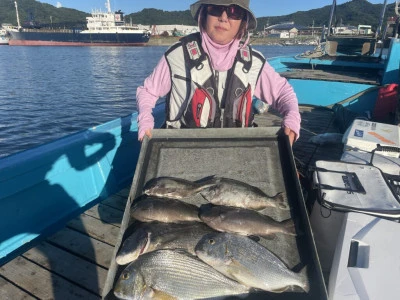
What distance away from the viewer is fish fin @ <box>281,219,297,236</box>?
1.91m

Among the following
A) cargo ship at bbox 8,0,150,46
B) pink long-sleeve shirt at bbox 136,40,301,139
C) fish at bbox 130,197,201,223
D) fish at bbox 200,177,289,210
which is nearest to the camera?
fish at bbox 130,197,201,223

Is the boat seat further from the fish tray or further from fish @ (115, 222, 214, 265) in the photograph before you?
fish @ (115, 222, 214, 265)

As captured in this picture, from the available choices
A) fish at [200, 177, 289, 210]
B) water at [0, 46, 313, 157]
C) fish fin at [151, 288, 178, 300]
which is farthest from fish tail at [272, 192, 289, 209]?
water at [0, 46, 313, 157]

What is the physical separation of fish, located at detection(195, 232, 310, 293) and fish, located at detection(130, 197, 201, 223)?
0.85ft

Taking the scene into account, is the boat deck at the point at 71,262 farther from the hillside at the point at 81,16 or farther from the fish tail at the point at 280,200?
the hillside at the point at 81,16

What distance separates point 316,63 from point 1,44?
103 metres

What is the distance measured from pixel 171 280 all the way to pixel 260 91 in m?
2.30

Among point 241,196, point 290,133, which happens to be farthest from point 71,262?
point 290,133

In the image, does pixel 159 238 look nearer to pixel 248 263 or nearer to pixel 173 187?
pixel 173 187

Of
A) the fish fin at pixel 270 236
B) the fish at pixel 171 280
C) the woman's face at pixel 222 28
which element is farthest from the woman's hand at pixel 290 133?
the fish at pixel 171 280

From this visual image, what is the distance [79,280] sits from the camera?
2.75 m

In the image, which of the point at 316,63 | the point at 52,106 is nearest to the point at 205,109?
the point at 316,63

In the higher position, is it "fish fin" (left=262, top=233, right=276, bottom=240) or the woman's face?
the woman's face

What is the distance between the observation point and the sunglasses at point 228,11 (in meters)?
2.70
